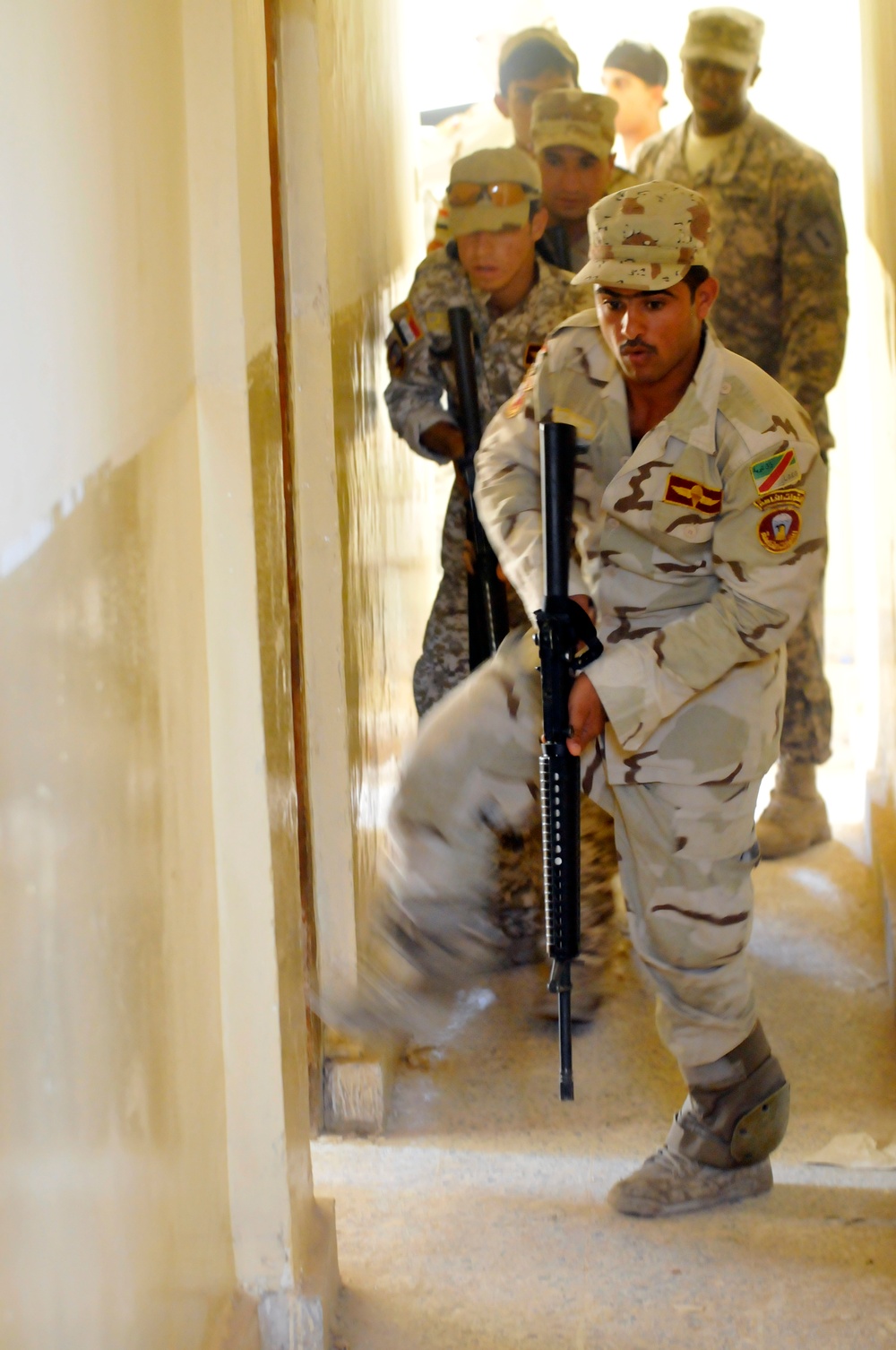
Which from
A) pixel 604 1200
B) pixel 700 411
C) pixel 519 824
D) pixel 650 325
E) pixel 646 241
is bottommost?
pixel 604 1200

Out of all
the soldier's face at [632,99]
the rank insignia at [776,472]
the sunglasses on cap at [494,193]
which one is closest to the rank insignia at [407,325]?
the sunglasses on cap at [494,193]

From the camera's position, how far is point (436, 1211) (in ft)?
7.46

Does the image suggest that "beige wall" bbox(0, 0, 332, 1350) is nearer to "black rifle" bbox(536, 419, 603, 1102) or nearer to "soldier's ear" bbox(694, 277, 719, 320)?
"black rifle" bbox(536, 419, 603, 1102)

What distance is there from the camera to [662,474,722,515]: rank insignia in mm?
2072

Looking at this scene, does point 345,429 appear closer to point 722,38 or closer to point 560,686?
point 560,686

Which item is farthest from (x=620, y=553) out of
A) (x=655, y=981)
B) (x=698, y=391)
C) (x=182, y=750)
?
(x=182, y=750)

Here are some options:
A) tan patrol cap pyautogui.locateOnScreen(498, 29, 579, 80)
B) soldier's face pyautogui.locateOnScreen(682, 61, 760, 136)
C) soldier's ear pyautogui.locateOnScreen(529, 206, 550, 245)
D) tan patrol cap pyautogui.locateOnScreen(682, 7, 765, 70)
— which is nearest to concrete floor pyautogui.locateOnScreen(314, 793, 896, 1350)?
soldier's ear pyautogui.locateOnScreen(529, 206, 550, 245)

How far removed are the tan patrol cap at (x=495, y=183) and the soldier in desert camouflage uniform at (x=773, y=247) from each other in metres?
0.81

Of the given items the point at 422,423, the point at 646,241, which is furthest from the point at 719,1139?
the point at 422,423

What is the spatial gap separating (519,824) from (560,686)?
311 mm

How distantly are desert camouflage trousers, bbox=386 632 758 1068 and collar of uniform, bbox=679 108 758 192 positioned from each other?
2179 mm

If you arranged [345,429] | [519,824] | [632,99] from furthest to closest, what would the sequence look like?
[632,99] < [345,429] < [519,824]

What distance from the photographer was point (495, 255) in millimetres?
3189

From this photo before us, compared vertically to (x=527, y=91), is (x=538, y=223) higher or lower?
lower
